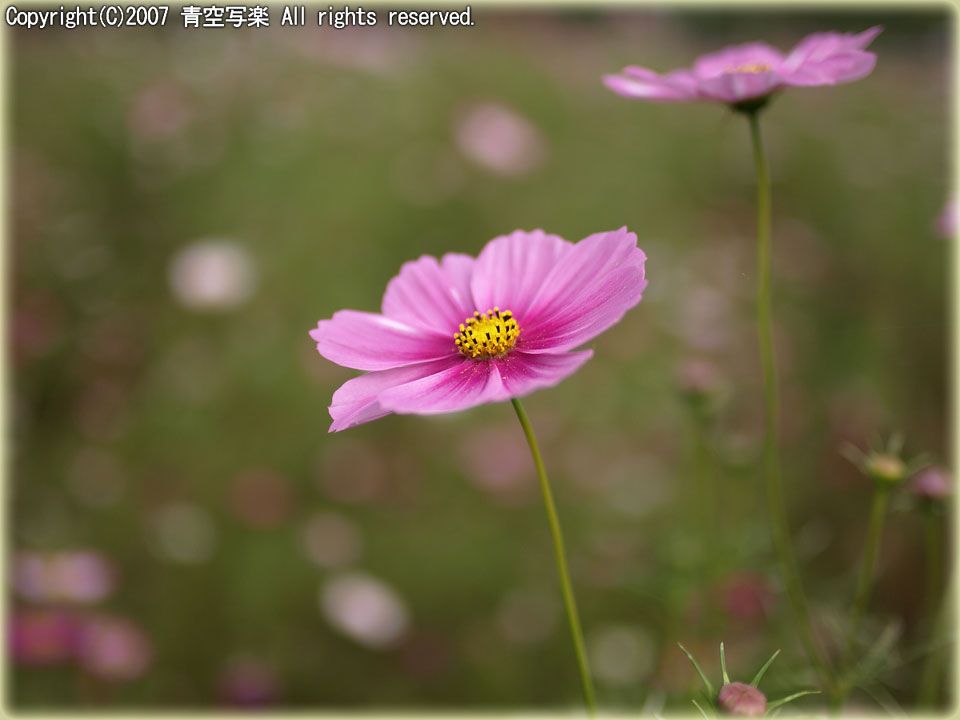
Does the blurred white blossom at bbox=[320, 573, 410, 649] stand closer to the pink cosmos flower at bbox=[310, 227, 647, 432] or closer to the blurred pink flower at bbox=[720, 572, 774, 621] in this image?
the blurred pink flower at bbox=[720, 572, 774, 621]

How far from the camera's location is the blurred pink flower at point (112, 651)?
1092mm

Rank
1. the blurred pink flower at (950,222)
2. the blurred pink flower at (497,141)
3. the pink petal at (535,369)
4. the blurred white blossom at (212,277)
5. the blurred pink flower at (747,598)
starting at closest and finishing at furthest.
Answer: the pink petal at (535,369)
the blurred pink flower at (950,222)
the blurred pink flower at (747,598)
the blurred white blossom at (212,277)
the blurred pink flower at (497,141)

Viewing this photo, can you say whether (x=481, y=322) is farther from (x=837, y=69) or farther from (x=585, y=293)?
(x=837, y=69)

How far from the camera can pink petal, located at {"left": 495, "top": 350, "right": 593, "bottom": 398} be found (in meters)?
0.33

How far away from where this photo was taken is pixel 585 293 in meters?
0.41

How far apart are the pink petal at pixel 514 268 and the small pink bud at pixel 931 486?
1.11 feet

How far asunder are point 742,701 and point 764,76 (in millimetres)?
347

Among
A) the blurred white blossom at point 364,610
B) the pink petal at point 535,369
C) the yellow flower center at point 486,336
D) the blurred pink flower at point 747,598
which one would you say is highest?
the yellow flower center at point 486,336

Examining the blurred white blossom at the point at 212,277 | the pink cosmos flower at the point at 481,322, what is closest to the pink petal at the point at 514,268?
the pink cosmos flower at the point at 481,322

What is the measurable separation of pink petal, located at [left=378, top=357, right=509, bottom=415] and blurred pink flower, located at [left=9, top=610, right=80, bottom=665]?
915mm

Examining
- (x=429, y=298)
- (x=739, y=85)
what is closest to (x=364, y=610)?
(x=429, y=298)

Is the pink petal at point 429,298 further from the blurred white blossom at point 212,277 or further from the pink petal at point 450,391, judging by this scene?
the blurred white blossom at point 212,277

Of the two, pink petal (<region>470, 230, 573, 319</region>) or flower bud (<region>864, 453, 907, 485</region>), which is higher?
pink petal (<region>470, 230, 573, 319</region>)

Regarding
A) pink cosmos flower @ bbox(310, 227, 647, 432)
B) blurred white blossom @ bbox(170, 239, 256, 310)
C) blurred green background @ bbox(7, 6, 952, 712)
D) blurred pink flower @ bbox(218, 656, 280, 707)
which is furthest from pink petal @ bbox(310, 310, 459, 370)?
blurred white blossom @ bbox(170, 239, 256, 310)
